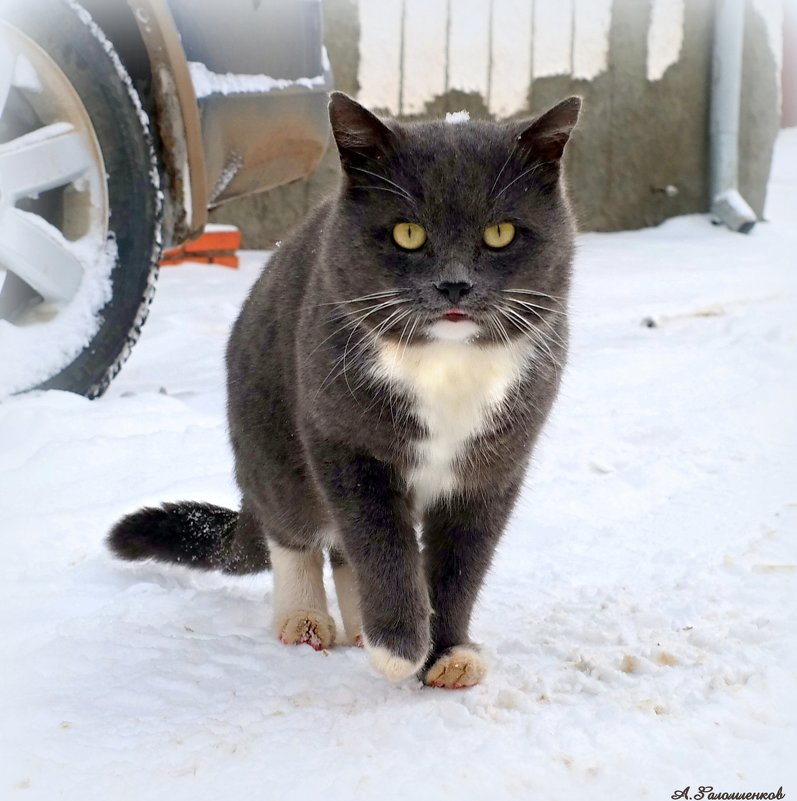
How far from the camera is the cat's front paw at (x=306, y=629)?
235 cm

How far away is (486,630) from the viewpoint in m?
2.38

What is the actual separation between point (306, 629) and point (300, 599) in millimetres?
109

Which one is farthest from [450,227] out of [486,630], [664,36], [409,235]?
[664,36]

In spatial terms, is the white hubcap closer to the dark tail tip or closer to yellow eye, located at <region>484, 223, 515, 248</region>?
the dark tail tip

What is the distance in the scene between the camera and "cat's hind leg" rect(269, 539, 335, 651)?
2.37m

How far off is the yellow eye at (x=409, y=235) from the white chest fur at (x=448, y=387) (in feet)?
0.62

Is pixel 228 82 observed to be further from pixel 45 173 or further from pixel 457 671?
pixel 457 671

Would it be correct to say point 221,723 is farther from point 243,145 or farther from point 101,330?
point 243,145

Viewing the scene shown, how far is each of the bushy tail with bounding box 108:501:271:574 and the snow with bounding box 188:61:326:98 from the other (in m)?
Result: 1.48

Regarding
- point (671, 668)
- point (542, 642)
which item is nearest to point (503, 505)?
point (542, 642)

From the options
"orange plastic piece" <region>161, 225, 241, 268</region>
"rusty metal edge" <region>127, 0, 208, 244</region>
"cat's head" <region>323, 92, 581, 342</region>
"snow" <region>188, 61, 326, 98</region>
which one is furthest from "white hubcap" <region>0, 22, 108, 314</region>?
"orange plastic piece" <region>161, 225, 241, 268</region>

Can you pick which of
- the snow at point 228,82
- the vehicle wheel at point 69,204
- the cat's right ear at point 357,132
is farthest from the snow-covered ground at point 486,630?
the snow at point 228,82

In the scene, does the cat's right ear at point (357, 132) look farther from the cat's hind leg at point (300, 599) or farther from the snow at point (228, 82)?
the snow at point (228, 82)

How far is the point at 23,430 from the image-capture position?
334 centimetres
